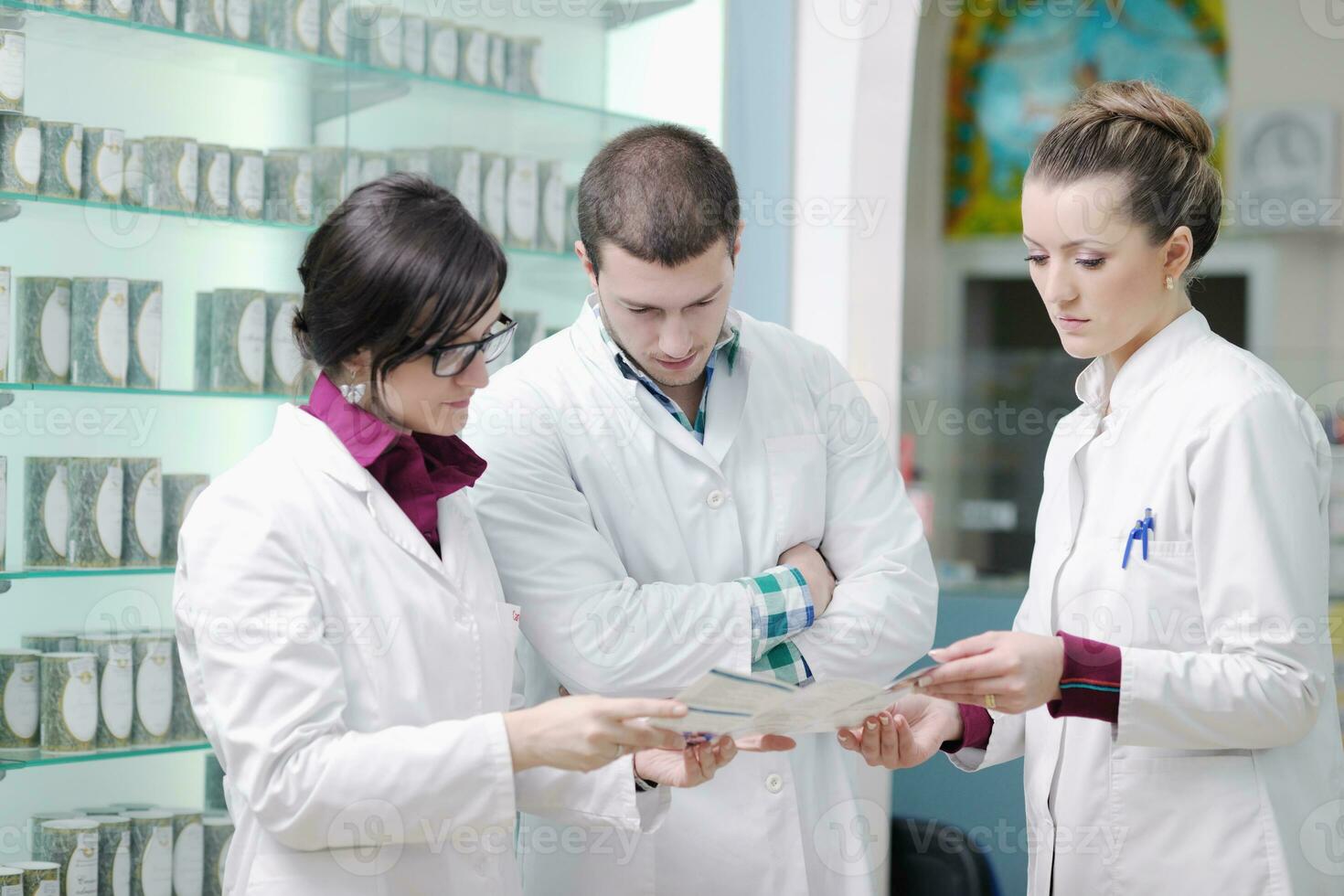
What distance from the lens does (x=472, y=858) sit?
1.46 metres

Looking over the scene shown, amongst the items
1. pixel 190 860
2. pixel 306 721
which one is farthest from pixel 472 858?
pixel 190 860

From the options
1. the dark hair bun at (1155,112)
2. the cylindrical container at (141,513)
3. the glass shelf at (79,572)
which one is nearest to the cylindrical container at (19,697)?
the glass shelf at (79,572)

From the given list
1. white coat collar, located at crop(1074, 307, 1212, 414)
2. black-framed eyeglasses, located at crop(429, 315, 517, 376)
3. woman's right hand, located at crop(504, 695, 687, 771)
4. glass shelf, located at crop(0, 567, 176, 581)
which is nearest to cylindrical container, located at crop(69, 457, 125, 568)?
glass shelf, located at crop(0, 567, 176, 581)

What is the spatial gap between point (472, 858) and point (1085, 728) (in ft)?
2.43

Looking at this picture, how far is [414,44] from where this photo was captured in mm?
3105

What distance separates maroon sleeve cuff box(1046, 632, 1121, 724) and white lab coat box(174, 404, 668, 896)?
0.50 metres

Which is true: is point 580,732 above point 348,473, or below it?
below

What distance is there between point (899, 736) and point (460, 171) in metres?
1.99

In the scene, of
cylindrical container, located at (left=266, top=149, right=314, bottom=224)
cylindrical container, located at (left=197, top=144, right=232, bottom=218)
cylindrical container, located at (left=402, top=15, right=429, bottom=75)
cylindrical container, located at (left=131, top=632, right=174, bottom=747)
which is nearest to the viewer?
cylindrical container, located at (left=131, top=632, right=174, bottom=747)

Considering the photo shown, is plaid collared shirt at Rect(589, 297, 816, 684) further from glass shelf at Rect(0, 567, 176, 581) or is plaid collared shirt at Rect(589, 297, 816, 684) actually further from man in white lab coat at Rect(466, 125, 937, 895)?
glass shelf at Rect(0, 567, 176, 581)

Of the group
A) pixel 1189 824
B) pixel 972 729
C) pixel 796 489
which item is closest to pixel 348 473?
pixel 796 489

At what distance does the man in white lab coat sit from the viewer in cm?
164

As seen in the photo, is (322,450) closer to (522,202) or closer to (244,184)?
(244,184)

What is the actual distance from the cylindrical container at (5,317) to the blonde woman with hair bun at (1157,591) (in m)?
1.74
